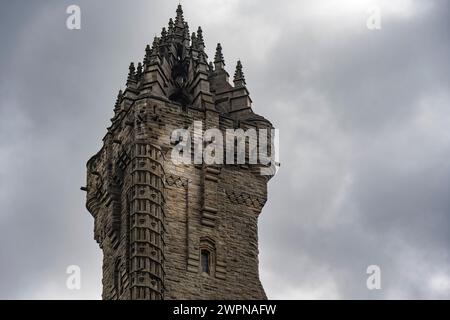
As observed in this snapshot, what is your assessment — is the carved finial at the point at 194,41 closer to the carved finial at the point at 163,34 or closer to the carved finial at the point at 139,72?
the carved finial at the point at 163,34

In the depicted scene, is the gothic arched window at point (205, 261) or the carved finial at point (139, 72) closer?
the gothic arched window at point (205, 261)

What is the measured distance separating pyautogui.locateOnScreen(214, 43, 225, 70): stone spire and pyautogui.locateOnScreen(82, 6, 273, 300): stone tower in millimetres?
2116

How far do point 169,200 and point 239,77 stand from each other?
8.51 m

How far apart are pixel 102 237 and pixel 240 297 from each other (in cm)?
610

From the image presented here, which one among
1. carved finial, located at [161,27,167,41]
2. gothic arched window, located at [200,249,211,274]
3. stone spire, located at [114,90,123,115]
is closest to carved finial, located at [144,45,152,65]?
stone spire, located at [114,90,123,115]

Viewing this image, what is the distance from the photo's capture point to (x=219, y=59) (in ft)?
251

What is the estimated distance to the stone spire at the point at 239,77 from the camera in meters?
74.8

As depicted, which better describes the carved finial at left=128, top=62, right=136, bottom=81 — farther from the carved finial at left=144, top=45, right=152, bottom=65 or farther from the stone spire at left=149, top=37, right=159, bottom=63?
the stone spire at left=149, top=37, right=159, bottom=63

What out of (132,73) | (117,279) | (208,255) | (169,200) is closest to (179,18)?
(132,73)

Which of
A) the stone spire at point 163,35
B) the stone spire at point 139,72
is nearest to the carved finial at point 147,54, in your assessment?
the stone spire at point 139,72

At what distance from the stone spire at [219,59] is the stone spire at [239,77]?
0.85m

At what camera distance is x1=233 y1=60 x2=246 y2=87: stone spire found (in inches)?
2945

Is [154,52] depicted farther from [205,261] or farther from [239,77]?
[205,261]
